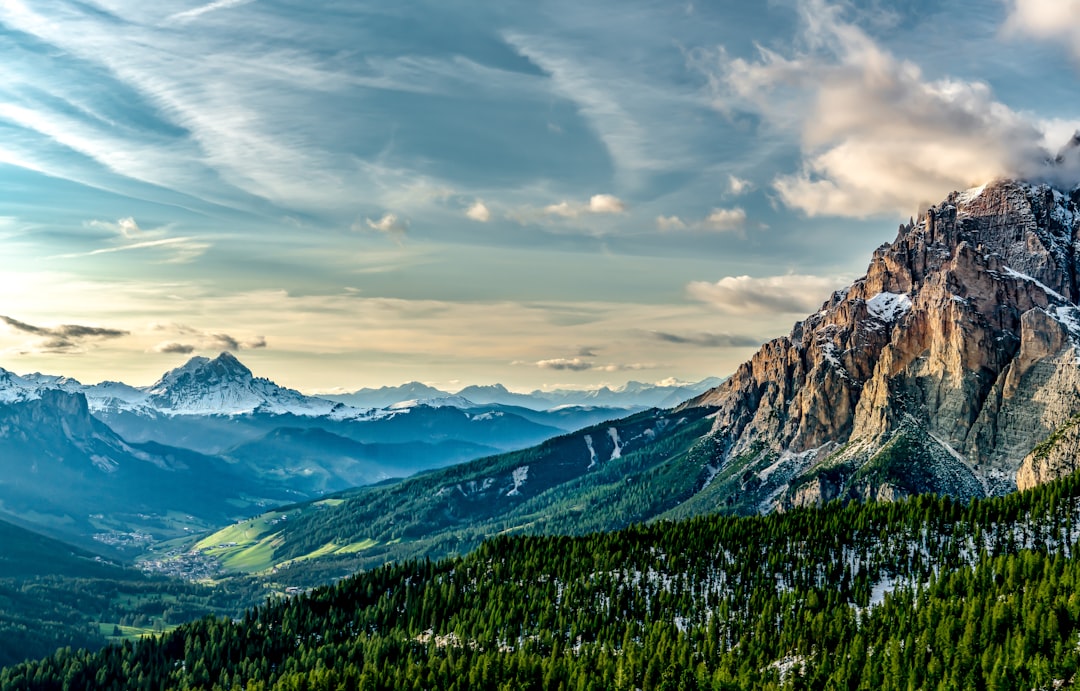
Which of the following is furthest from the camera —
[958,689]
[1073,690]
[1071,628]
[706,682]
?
[706,682]

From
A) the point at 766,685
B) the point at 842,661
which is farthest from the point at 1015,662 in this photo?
the point at 766,685

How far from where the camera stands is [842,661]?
640ft

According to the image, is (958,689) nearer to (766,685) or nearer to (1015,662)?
(1015,662)

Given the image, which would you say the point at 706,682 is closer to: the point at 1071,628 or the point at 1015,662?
the point at 1015,662

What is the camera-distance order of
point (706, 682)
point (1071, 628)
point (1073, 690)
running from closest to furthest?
point (1073, 690) → point (1071, 628) → point (706, 682)

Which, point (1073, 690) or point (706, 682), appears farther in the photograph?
point (706, 682)

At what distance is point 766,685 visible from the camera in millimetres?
187750

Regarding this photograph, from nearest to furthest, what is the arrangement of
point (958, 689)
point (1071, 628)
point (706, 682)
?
point (958, 689) < point (1071, 628) < point (706, 682)

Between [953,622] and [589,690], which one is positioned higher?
[953,622]

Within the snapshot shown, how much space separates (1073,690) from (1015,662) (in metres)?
17.2

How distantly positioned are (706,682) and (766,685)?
602 inches

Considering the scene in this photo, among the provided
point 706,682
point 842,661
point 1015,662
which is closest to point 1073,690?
point 1015,662

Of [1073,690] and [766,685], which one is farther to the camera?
[766,685]

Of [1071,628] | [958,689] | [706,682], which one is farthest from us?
[706,682]
